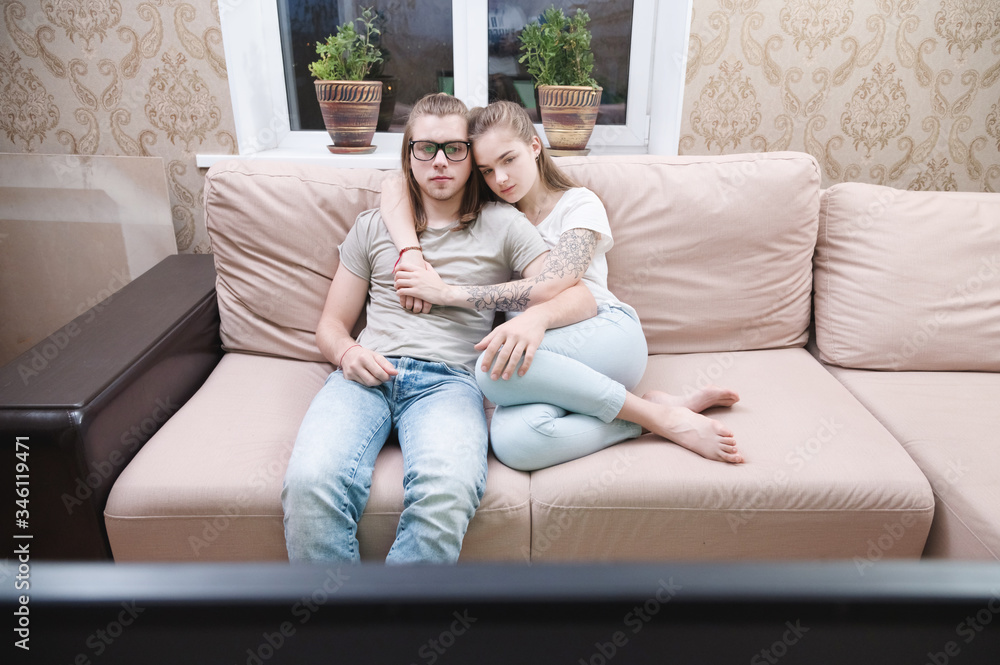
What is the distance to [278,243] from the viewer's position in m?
1.64

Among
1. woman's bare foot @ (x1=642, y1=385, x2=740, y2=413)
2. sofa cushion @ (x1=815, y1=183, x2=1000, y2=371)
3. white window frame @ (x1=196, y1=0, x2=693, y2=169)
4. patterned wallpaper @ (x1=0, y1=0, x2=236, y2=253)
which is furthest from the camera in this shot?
white window frame @ (x1=196, y1=0, x2=693, y2=169)

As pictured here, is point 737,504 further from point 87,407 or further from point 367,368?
point 87,407

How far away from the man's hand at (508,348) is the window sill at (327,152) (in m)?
0.89

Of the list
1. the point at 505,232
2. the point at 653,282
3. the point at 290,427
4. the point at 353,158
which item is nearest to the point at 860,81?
the point at 653,282

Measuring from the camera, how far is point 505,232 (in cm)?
151

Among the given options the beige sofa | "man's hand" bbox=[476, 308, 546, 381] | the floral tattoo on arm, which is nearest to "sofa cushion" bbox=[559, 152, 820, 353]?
the beige sofa

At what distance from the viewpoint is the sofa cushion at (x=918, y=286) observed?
5.31 ft

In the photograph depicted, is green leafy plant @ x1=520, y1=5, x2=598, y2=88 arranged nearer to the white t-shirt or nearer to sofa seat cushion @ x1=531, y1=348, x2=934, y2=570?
the white t-shirt

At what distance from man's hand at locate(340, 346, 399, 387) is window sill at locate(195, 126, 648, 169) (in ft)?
2.67

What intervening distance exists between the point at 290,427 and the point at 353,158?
3.26ft

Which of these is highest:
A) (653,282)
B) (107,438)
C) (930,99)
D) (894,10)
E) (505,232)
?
(894,10)

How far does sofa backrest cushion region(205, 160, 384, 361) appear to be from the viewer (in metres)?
1.63

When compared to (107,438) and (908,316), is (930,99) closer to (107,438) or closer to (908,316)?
(908,316)

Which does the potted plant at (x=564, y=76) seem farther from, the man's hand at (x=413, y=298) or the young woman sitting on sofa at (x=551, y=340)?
the man's hand at (x=413, y=298)
